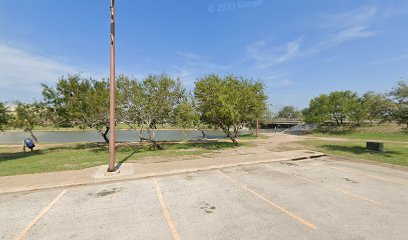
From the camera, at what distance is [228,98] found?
15.9 m

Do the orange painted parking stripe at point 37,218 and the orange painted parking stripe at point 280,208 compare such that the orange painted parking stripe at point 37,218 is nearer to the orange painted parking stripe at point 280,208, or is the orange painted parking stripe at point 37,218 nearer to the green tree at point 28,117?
the orange painted parking stripe at point 280,208

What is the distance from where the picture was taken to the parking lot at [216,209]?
433 cm

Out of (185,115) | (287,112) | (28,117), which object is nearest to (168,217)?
(185,115)

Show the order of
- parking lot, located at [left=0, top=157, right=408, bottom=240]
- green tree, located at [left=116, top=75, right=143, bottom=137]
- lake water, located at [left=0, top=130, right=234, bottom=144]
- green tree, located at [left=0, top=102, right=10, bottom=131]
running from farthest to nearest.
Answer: lake water, located at [left=0, top=130, right=234, bottom=144], green tree, located at [left=116, top=75, right=143, bottom=137], green tree, located at [left=0, top=102, right=10, bottom=131], parking lot, located at [left=0, top=157, right=408, bottom=240]

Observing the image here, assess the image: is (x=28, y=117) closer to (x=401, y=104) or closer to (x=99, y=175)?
(x=99, y=175)

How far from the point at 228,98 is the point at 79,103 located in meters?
13.0

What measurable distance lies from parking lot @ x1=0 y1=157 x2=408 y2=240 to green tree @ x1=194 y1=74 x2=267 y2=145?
7.94 m

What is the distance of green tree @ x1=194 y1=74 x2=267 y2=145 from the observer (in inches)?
617

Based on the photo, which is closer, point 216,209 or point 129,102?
point 216,209

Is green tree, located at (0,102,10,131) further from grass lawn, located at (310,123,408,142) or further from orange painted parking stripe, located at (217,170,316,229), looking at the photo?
grass lawn, located at (310,123,408,142)

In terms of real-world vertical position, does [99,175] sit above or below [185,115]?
below

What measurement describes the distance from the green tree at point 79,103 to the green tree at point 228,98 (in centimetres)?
791

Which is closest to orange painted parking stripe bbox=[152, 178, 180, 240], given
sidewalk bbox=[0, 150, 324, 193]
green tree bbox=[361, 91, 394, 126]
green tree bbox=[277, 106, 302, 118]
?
sidewalk bbox=[0, 150, 324, 193]

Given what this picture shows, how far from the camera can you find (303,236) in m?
4.18
